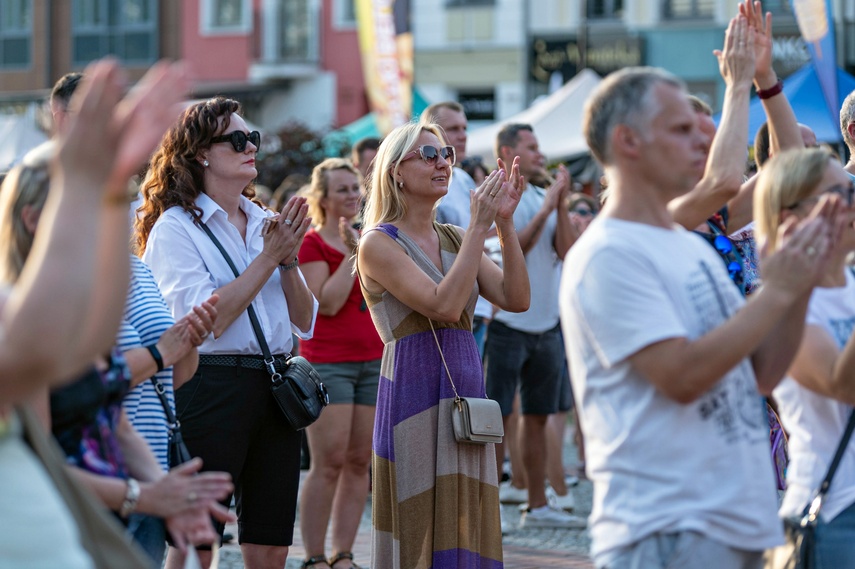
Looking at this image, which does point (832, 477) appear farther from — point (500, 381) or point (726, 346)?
point (500, 381)

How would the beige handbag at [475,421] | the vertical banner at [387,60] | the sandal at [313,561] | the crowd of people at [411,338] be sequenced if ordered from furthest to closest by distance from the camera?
the vertical banner at [387,60]
the sandal at [313,561]
the beige handbag at [475,421]
the crowd of people at [411,338]

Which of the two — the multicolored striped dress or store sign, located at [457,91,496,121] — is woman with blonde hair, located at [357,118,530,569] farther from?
store sign, located at [457,91,496,121]

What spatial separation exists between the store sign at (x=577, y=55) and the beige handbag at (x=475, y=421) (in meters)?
21.9

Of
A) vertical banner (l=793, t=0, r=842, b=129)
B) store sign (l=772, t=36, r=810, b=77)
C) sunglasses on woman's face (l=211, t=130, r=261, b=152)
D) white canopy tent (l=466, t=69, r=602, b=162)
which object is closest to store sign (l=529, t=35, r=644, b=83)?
store sign (l=772, t=36, r=810, b=77)

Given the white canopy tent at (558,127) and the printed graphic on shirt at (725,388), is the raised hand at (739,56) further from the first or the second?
the white canopy tent at (558,127)

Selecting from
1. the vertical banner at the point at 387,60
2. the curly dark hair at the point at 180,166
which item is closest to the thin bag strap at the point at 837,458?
the curly dark hair at the point at 180,166

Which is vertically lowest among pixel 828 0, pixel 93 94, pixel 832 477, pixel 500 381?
pixel 500 381

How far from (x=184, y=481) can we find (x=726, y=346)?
135 centimetres

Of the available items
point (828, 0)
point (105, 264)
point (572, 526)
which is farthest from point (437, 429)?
point (828, 0)

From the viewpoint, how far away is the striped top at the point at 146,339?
3734 mm

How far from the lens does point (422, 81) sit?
29844 mm

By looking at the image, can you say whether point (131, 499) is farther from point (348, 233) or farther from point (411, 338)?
point (348, 233)

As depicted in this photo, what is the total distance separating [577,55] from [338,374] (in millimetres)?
21743

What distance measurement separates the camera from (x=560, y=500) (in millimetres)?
8438
